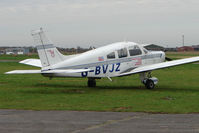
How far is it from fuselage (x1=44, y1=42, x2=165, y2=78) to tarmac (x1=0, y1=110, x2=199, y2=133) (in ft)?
22.5

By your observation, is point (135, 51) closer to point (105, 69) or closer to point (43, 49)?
point (105, 69)

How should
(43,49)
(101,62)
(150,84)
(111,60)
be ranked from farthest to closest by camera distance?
(150,84) < (111,60) < (101,62) < (43,49)

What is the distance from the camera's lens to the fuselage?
63.0ft

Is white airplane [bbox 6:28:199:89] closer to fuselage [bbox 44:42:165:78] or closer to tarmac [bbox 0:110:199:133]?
fuselage [bbox 44:42:165:78]

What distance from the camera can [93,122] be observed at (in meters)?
10.6

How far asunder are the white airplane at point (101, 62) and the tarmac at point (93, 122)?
5897 millimetres

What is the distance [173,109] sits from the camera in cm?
1304

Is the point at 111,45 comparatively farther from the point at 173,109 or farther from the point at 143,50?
the point at 173,109

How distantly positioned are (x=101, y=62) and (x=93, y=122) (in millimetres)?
9615

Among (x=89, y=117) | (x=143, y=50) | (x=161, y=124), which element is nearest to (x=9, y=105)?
(x=89, y=117)

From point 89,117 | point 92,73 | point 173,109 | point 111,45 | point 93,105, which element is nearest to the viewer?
point 89,117

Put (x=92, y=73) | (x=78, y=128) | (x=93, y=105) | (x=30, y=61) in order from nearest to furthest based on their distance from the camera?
(x=78, y=128)
(x=93, y=105)
(x=92, y=73)
(x=30, y=61)

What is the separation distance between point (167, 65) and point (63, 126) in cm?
1117

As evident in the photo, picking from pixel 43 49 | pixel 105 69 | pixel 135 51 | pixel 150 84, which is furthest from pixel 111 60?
pixel 43 49
